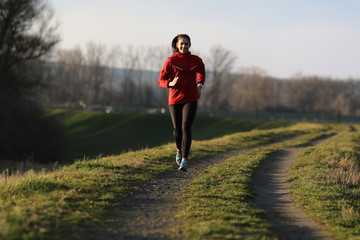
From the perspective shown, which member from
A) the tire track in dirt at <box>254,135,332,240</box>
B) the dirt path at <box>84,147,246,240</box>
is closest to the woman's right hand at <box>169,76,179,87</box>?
the dirt path at <box>84,147,246,240</box>

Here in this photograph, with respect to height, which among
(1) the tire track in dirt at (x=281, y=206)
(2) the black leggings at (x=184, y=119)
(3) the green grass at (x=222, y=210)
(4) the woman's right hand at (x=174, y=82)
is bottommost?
(1) the tire track in dirt at (x=281, y=206)

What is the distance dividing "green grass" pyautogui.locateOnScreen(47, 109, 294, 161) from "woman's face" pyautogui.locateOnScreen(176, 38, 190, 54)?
4313 centimetres

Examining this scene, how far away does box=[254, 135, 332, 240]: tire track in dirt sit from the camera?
17.6ft

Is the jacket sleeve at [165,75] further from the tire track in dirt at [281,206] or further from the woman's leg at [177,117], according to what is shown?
the tire track in dirt at [281,206]

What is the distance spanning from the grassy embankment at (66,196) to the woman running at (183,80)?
4.92 ft

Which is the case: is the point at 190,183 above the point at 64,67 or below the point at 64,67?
below

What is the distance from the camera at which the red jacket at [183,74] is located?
27.6 feet

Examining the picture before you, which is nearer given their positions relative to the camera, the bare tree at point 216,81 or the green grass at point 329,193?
the green grass at point 329,193

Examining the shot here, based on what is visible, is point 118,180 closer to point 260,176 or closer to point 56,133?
point 260,176

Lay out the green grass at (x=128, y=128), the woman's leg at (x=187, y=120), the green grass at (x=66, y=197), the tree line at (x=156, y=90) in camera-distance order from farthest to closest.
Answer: the tree line at (x=156, y=90) → the green grass at (x=128, y=128) → the woman's leg at (x=187, y=120) → the green grass at (x=66, y=197)

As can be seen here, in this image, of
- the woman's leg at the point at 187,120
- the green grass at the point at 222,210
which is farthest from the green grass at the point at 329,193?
the woman's leg at the point at 187,120

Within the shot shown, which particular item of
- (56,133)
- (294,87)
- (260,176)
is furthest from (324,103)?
(260,176)

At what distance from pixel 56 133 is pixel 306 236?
37269 mm

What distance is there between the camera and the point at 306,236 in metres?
5.21
